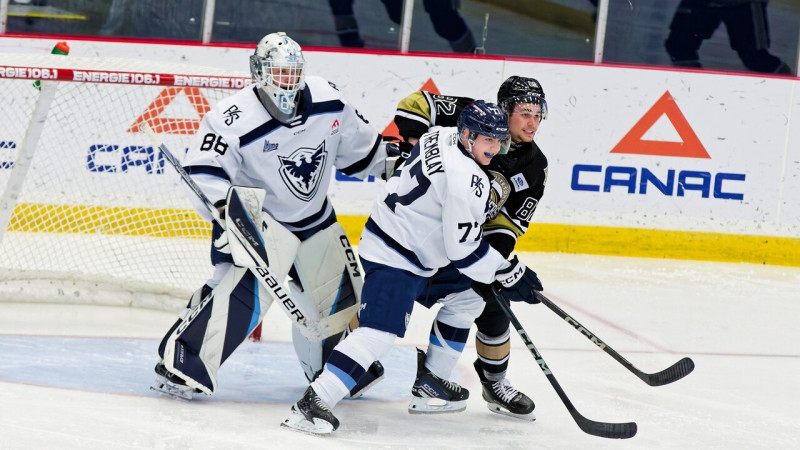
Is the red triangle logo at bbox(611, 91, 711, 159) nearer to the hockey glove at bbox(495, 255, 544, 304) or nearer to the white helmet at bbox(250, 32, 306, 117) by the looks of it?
→ the hockey glove at bbox(495, 255, 544, 304)

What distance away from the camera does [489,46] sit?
5.80 m

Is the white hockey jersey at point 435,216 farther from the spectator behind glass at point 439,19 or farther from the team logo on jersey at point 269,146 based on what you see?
the spectator behind glass at point 439,19

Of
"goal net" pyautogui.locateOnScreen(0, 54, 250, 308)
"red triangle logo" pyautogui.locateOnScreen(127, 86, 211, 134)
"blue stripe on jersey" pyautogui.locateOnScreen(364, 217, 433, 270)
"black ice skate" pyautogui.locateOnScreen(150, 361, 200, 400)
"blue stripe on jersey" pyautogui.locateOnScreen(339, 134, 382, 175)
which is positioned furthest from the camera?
"red triangle logo" pyautogui.locateOnScreen(127, 86, 211, 134)

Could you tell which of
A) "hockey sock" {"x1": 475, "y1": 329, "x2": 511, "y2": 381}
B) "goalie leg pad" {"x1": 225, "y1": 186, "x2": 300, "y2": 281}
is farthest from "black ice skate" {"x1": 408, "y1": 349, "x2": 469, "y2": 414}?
"goalie leg pad" {"x1": 225, "y1": 186, "x2": 300, "y2": 281}

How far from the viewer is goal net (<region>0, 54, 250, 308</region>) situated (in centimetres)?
388

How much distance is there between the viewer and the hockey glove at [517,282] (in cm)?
288

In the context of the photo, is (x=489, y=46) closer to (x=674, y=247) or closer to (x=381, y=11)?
(x=381, y=11)

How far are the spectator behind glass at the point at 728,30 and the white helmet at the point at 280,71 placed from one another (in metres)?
3.42

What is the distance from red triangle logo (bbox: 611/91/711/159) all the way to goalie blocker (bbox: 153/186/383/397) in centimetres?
281

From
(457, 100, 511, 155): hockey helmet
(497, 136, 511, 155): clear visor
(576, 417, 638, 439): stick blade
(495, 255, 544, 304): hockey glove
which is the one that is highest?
(457, 100, 511, 155): hockey helmet

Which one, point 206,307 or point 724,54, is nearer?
point 206,307

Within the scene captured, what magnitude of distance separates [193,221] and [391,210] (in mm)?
2235

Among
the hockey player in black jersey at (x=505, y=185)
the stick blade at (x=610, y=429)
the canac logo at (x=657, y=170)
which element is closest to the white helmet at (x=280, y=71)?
the hockey player in black jersey at (x=505, y=185)

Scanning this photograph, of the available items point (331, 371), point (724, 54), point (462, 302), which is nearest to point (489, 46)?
point (724, 54)
